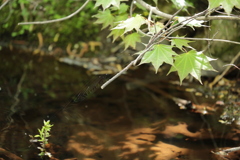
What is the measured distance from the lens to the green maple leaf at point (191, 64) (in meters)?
1.75

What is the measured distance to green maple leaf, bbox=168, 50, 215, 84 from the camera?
5.74 ft

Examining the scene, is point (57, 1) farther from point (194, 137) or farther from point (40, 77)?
point (194, 137)

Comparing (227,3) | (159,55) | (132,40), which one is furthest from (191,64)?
(132,40)

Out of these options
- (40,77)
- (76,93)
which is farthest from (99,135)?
(40,77)

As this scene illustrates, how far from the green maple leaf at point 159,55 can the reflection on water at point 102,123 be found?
3.40ft

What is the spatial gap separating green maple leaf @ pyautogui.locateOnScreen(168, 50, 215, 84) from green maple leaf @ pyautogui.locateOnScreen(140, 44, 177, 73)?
0.08 metres

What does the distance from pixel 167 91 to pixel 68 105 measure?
4.39 ft

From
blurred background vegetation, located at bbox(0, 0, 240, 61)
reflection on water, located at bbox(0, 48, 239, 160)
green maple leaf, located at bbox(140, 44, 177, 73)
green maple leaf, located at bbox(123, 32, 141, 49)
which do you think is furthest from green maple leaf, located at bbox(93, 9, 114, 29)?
blurred background vegetation, located at bbox(0, 0, 240, 61)

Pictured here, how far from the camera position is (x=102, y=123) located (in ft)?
10.0

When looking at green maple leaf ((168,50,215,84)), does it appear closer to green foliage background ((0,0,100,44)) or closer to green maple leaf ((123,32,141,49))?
green maple leaf ((123,32,141,49))

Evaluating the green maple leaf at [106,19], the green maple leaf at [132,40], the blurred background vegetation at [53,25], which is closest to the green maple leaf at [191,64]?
the green maple leaf at [132,40]

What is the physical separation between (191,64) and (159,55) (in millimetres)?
206

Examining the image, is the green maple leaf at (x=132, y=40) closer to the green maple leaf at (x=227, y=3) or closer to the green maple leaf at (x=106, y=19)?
the green maple leaf at (x=106, y=19)

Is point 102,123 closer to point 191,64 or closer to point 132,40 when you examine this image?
point 132,40
